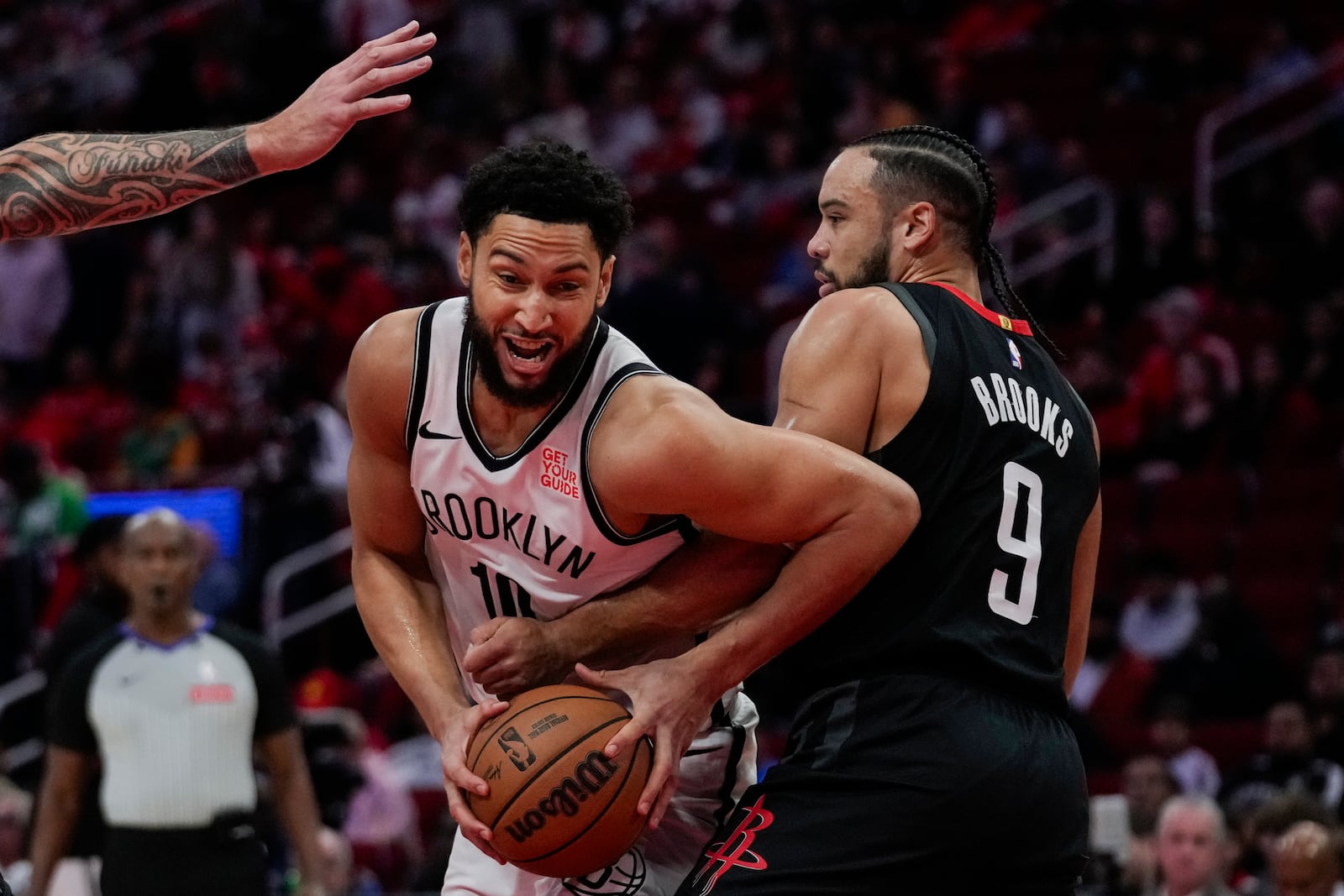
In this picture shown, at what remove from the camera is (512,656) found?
409cm

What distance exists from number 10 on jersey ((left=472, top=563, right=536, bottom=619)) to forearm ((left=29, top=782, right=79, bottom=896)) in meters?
3.73

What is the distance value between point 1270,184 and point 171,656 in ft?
30.3

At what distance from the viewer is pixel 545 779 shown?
388cm

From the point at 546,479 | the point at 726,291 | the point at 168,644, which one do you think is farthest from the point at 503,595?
the point at 726,291

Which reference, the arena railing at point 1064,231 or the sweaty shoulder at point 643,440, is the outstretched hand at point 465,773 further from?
the arena railing at point 1064,231

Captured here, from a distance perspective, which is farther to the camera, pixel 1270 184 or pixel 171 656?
pixel 1270 184

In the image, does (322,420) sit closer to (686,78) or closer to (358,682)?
(358,682)

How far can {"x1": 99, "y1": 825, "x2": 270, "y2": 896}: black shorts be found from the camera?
Result: 7102 mm

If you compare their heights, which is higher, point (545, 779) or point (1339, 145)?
point (1339, 145)

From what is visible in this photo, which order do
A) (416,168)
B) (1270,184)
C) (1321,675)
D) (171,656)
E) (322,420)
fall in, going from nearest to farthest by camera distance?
(171,656), (1321,675), (322,420), (1270,184), (416,168)

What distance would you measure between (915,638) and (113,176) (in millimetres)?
2028

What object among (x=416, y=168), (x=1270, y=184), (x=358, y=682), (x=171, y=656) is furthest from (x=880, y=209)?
(x=416, y=168)

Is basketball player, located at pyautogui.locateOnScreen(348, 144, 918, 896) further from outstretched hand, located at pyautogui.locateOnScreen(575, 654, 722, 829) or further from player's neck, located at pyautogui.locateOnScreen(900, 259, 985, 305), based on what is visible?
player's neck, located at pyautogui.locateOnScreen(900, 259, 985, 305)

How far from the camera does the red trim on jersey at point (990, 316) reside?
419 centimetres
